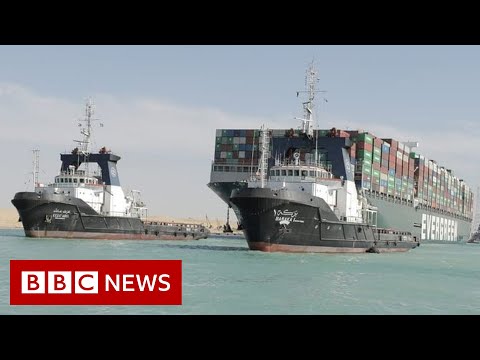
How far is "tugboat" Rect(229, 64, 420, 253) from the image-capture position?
31.1 metres

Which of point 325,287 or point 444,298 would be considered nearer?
point 444,298

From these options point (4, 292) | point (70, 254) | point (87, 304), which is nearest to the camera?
point (87, 304)

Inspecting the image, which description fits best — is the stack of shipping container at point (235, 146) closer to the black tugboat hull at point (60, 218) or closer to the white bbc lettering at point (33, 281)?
the black tugboat hull at point (60, 218)

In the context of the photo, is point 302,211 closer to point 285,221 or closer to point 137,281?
point 285,221

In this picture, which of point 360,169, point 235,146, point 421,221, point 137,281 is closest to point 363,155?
point 360,169

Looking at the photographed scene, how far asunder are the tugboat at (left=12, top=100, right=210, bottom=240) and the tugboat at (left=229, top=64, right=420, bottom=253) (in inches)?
590

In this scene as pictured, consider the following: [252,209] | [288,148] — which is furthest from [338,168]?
[252,209]

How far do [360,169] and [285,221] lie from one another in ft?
94.7

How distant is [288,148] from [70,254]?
16519 millimetres

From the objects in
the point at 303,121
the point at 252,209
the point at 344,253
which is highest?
the point at 303,121

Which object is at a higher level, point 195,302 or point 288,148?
point 288,148
